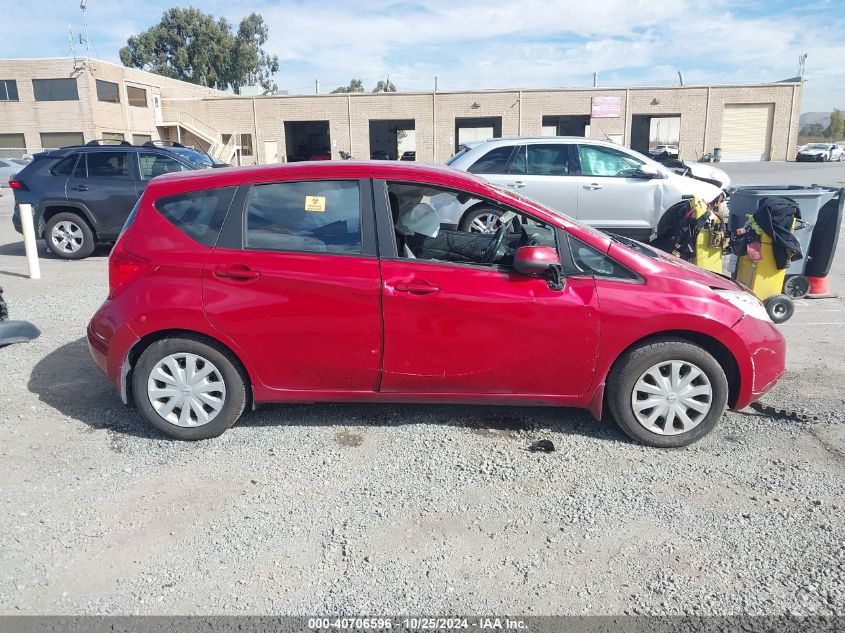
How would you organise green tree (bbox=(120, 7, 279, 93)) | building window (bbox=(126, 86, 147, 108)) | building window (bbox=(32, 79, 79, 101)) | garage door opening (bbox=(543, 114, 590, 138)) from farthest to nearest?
green tree (bbox=(120, 7, 279, 93))
garage door opening (bbox=(543, 114, 590, 138))
building window (bbox=(126, 86, 147, 108))
building window (bbox=(32, 79, 79, 101))

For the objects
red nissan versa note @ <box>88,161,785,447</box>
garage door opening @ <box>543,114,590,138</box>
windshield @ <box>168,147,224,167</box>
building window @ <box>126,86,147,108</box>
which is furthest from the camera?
garage door opening @ <box>543,114,590,138</box>

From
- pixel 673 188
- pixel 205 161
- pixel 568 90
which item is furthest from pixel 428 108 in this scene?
pixel 673 188

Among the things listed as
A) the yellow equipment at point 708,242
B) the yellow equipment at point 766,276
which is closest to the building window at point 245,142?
the yellow equipment at point 708,242

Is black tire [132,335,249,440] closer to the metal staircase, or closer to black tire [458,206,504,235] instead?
black tire [458,206,504,235]

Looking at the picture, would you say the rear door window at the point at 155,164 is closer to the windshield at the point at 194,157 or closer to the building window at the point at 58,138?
the windshield at the point at 194,157

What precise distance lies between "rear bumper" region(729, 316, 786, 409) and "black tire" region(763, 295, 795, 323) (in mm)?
2883

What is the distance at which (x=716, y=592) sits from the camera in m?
2.78

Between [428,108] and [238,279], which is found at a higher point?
[428,108]

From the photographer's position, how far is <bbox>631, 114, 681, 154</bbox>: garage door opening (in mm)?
50312

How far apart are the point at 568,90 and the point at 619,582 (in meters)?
45.4

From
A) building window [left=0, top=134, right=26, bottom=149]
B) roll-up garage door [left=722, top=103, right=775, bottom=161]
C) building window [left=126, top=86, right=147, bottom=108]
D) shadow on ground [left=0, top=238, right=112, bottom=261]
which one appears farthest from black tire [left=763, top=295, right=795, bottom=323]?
building window [left=0, top=134, right=26, bottom=149]


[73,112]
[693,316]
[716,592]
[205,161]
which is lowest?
[716,592]

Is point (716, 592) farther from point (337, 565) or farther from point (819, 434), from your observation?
point (819, 434)

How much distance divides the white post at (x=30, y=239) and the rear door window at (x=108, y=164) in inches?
73.3
